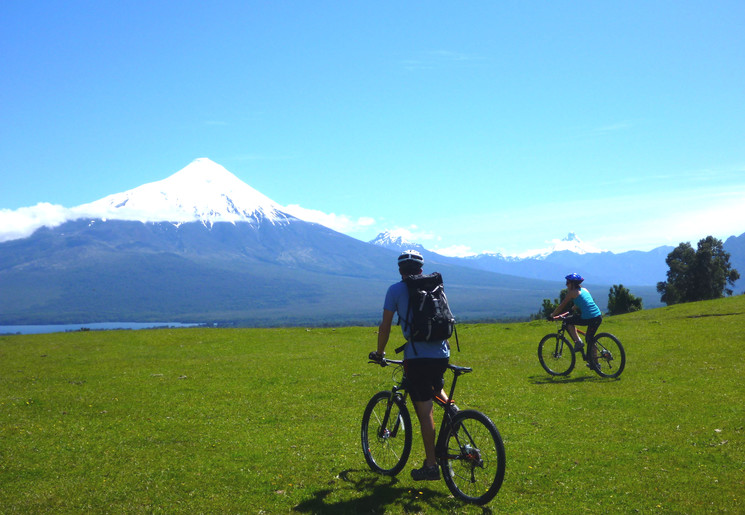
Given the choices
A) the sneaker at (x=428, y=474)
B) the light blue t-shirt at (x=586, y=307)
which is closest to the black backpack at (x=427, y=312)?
the sneaker at (x=428, y=474)

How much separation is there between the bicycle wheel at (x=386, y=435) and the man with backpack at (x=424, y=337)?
614mm

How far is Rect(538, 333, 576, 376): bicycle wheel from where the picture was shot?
62.7 ft

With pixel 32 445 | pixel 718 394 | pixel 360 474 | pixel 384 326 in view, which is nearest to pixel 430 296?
pixel 384 326

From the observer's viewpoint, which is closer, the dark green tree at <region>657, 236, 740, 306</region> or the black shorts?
the black shorts

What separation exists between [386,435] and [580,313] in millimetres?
11557

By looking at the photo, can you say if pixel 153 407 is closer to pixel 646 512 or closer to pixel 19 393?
pixel 19 393

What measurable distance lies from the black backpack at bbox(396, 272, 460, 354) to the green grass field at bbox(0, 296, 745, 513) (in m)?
2.53

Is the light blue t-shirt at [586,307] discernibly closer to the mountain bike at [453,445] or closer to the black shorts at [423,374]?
the mountain bike at [453,445]

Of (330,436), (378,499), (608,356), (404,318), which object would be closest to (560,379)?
(608,356)

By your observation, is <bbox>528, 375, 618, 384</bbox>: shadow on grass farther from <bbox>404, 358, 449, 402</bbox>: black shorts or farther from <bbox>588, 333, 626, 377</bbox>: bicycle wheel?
<bbox>404, 358, 449, 402</bbox>: black shorts

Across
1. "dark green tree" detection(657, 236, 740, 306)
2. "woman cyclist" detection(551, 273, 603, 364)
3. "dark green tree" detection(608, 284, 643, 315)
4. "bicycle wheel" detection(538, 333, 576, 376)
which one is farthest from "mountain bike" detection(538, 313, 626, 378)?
"dark green tree" detection(657, 236, 740, 306)

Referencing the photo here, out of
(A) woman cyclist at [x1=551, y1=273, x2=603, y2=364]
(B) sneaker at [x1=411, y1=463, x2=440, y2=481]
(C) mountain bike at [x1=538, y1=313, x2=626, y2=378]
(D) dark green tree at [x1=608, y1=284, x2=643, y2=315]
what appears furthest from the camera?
(D) dark green tree at [x1=608, y1=284, x2=643, y2=315]

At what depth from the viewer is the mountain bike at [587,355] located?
1816 cm

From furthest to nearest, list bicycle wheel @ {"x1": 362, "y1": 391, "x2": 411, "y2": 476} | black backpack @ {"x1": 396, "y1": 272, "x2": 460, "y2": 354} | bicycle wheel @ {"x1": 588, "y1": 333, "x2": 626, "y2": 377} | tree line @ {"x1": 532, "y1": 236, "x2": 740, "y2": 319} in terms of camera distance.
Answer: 1. tree line @ {"x1": 532, "y1": 236, "x2": 740, "y2": 319}
2. bicycle wheel @ {"x1": 588, "y1": 333, "x2": 626, "y2": 377}
3. bicycle wheel @ {"x1": 362, "y1": 391, "x2": 411, "y2": 476}
4. black backpack @ {"x1": 396, "y1": 272, "x2": 460, "y2": 354}
